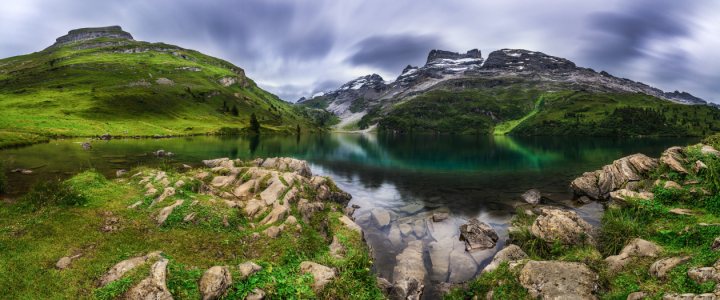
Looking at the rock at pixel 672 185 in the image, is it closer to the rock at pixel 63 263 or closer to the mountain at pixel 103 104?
the rock at pixel 63 263

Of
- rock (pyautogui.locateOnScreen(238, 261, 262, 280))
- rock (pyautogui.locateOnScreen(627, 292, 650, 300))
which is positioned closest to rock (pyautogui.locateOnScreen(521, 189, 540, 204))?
rock (pyautogui.locateOnScreen(627, 292, 650, 300))

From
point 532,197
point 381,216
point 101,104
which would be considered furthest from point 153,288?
point 101,104

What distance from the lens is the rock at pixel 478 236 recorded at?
16.3 meters

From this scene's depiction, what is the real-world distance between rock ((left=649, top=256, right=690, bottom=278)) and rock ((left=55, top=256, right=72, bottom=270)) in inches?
786

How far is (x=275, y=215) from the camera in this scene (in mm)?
14398

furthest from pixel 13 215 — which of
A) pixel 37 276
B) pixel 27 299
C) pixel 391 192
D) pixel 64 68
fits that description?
pixel 64 68

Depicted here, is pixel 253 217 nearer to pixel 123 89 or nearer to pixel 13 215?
pixel 13 215

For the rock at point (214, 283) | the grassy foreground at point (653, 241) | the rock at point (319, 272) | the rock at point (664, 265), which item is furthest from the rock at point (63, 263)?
the rock at point (664, 265)

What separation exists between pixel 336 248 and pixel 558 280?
31.7 ft

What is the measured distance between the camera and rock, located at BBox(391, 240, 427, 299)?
445 inches

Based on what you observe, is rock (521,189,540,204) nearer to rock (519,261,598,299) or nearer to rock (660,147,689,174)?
rock (660,147,689,174)

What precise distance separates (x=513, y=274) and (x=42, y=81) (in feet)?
824

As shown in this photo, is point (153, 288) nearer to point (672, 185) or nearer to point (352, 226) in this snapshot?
point (352, 226)

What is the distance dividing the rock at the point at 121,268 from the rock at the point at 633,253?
1754 centimetres
